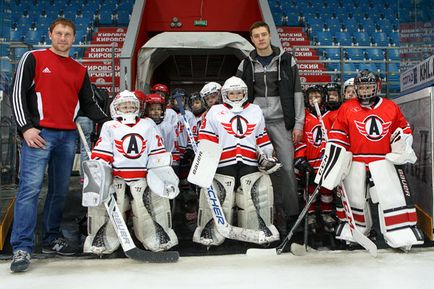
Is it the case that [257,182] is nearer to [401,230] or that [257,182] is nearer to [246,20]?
[401,230]

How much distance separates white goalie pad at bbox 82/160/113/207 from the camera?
8.34ft

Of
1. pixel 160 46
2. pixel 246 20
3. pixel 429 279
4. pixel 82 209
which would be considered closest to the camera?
pixel 429 279

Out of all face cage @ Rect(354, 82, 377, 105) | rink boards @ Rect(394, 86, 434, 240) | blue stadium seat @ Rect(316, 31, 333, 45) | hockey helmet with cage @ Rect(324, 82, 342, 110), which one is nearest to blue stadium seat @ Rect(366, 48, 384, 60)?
blue stadium seat @ Rect(316, 31, 333, 45)

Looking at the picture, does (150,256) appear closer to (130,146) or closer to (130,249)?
(130,249)

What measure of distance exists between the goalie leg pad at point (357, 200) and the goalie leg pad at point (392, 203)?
0.27ft

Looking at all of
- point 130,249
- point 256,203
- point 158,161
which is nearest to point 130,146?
point 158,161

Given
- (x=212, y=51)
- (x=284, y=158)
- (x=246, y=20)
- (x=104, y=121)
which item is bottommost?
(x=284, y=158)

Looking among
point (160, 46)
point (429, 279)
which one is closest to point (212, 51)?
point (160, 46)

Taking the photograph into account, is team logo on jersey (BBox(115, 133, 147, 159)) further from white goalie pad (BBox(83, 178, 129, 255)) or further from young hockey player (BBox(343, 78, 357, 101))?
young hockey player (BBox(343, 78, 357, 101))

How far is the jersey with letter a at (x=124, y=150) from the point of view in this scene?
9.01 ft

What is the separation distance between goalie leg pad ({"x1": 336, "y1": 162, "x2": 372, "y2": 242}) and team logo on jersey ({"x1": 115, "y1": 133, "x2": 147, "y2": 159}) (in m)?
1.38

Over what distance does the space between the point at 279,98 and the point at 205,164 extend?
849 mm

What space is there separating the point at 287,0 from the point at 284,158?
883cm

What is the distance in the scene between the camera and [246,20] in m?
8.12
